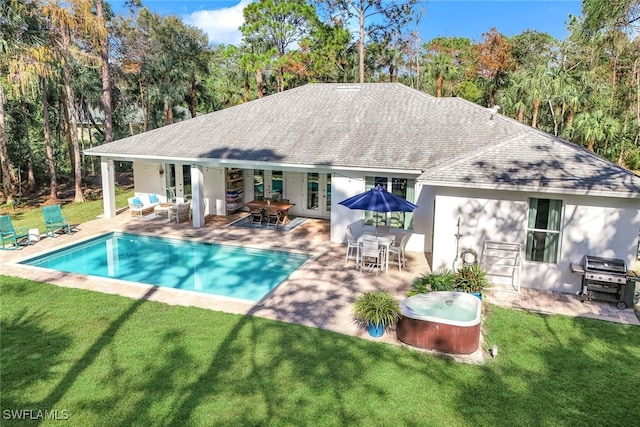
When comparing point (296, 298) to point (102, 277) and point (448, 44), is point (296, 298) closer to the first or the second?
point (102, 277)

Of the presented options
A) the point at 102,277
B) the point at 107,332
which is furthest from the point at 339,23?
the point at 107,332

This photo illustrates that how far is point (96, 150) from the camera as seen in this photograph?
18.7 meters

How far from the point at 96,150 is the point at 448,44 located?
44.1 meters

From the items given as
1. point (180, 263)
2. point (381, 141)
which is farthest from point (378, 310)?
point (381, 141)

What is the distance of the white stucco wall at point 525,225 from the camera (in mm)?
10609

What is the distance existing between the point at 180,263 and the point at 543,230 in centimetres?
1118

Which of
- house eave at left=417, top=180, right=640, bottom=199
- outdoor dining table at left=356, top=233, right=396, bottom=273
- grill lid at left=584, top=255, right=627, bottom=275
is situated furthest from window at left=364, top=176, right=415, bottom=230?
grill lid at left=584, top=255, right=627, bottom=275

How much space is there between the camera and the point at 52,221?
639 inches

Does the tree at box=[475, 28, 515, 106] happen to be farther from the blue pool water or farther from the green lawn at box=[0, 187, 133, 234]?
the green lawn at box=[0, 187, 133, 234]

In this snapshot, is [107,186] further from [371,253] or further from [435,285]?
[435,285]

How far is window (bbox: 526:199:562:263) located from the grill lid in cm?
83

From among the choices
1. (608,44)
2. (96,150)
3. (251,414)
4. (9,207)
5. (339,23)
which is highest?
(339,23)

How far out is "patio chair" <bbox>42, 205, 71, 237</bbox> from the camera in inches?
629

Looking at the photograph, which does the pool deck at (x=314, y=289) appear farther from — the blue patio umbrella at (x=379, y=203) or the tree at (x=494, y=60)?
the tree at (x=494, y=60)
